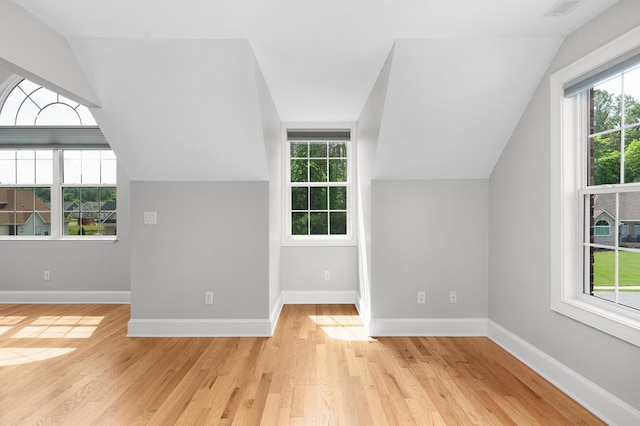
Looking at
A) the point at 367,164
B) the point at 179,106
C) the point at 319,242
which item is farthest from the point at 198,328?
the point at 367,164

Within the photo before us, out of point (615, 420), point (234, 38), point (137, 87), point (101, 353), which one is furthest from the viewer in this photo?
Result: point (101, 353)

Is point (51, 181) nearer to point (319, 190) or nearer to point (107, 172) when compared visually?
point (107, 172)

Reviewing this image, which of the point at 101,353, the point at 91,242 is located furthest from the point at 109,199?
the point at 101,353

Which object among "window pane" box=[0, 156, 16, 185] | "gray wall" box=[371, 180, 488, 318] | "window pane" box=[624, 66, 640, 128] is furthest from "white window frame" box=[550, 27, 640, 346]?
"window pane" box=[0, 156, 16, 185]

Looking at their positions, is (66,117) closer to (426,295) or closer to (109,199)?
(109,199)

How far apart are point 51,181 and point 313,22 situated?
4741mm

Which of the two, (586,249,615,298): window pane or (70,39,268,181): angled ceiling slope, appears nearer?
(586,249,615,298): window pane

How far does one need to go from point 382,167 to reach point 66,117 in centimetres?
450

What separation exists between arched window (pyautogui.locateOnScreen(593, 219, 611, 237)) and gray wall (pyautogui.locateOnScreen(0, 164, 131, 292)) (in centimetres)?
521

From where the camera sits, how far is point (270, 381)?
111 inches

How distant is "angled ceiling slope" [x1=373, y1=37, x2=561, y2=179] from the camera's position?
2934 millimetres

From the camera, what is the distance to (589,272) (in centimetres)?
271

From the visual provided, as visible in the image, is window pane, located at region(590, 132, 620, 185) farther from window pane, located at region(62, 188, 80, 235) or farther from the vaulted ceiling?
window pane, located at region(62, 188, 80, 235)

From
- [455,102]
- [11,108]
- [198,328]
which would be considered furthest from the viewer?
[11,108]
